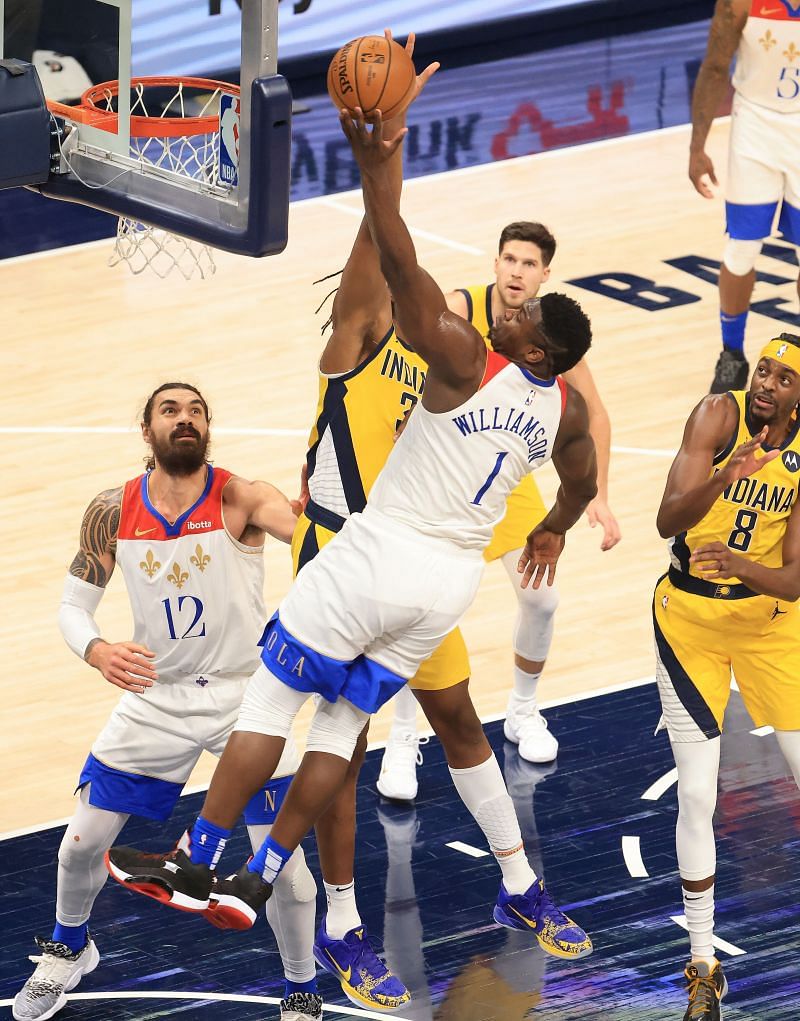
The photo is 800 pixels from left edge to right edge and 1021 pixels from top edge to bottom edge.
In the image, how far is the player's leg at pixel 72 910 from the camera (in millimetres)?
6270

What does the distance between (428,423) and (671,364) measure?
678cm

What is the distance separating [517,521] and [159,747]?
6.81 feet

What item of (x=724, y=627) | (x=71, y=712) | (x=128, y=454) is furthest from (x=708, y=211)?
(x=724, y=627)

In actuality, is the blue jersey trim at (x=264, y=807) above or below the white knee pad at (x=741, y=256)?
above

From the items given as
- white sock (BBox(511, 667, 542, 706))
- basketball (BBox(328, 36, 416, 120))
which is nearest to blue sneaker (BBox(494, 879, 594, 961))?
white sock (BBox(511, 667, 542, 706))

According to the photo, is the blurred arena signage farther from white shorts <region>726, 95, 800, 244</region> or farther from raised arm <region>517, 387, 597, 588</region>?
raised arm <region>517, 387, 597, 588</region>

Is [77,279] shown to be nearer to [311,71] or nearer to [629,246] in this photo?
[629,246]

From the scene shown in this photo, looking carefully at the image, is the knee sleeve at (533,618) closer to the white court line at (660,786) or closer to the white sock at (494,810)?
the white court line at (660,786)

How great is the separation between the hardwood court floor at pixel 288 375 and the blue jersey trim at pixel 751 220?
3.19ft

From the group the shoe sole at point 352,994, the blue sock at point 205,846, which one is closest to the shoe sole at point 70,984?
the shoe sole at point 352,994

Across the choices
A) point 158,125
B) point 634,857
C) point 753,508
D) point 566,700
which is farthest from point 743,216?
point 158,125

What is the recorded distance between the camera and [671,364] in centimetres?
1224

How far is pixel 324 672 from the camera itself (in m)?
5.78

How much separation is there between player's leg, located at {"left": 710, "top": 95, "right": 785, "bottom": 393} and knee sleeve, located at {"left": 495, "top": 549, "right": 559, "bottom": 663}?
3.79 meters
